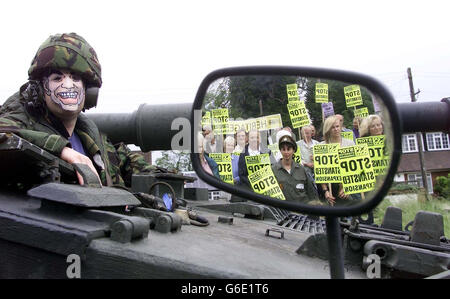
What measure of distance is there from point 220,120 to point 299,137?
27 centimetres

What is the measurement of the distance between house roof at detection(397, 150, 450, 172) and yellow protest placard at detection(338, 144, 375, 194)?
86.4 ft

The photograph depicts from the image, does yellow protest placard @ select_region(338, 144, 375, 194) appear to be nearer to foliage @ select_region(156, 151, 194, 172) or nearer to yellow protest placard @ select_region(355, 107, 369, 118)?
yellow protest placard @ select_region(355, 107, 369, 118)

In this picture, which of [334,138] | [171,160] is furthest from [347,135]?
[171,160]

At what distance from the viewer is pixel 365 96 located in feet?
3.32

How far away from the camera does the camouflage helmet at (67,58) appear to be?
2.55m

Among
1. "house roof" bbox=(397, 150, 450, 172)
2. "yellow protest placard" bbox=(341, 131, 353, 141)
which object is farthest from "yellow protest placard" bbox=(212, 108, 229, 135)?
"house roof" bbox=(397, 150, 450, 172)

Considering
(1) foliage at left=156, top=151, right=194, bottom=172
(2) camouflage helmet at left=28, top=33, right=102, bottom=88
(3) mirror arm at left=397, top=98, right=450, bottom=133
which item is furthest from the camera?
(1) foliage at left=156, top=151, right=194, bottom=172

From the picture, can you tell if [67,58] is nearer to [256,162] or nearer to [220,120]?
[220,120]

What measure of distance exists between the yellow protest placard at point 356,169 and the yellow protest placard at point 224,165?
13.0 inches

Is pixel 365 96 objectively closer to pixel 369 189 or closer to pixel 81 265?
A: pixel 369 189

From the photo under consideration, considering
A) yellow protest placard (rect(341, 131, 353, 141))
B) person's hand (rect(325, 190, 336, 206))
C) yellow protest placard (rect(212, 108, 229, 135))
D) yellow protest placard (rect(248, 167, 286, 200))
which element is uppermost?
yellow protest placard (rect(212, 108, 229, 135))

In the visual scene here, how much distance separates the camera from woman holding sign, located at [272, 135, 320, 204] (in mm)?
1059

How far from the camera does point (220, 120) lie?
48.0 inches
